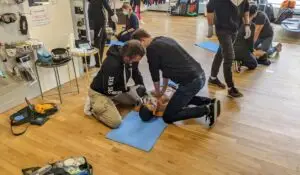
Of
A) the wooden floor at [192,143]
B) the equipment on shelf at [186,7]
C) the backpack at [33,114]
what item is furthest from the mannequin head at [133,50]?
the equipment on shelf at [186,7]

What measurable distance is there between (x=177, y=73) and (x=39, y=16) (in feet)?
6.06

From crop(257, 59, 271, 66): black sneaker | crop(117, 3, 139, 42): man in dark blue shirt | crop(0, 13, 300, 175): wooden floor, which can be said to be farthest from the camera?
crop(117, 3, 139, 42): man in dark blue shirt

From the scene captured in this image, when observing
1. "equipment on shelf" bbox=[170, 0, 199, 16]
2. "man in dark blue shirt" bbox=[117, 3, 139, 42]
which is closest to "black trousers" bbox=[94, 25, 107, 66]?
"man in dark blue shirt" bbox=[117, 3, 139, 42]

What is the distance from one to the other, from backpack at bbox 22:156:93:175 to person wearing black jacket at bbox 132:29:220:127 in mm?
1016

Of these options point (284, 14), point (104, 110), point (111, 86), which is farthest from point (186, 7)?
point (104, 110)

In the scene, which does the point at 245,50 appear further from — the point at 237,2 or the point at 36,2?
the point at 36,2

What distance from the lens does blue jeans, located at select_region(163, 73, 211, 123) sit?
2590mm

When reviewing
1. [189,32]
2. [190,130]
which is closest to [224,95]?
[190,130]

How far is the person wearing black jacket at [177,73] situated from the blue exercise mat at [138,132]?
0.14m

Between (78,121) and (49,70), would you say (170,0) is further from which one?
(78,121)

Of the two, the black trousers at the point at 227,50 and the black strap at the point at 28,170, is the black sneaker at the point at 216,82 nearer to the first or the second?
the black trousers at the point at 227,50

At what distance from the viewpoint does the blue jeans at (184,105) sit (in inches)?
102

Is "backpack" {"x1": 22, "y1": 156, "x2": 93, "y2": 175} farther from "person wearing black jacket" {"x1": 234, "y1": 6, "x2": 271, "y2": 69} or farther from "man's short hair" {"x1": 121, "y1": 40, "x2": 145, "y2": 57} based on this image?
"person wearing black jacket" {"x1": 234, "y1": 6, "x2": 271, "y2": 69}

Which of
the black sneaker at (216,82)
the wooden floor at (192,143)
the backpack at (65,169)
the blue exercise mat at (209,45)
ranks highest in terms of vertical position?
the blue exercise mat at (209,45)
